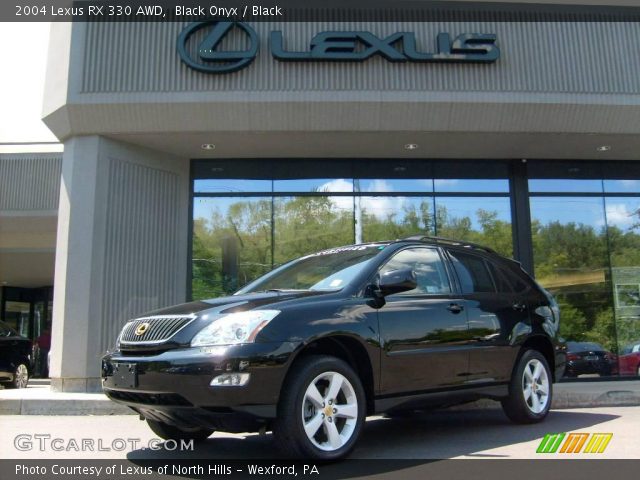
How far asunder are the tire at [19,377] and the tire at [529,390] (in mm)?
10841

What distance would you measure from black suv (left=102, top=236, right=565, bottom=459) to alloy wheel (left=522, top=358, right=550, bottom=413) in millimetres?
15

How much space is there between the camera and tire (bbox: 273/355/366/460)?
4.25 metres

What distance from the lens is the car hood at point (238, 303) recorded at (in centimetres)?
450

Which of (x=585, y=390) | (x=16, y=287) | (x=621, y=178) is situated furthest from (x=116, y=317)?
(x=16, y=287)

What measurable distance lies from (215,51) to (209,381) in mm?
7652

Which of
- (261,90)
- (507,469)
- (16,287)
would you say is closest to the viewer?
(507,469)

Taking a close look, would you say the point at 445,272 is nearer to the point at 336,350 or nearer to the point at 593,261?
the point at 336,350

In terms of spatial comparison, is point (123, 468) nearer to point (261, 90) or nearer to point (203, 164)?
point (261, 90)

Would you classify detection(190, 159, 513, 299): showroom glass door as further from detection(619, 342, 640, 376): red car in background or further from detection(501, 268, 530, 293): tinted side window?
detection(501, 268, 530, 293): tinted side window

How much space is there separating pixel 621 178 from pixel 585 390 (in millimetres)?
6031

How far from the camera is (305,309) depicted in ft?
15.0

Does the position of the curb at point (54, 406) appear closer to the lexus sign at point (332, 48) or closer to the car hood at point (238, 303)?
the car hood at point (238, 303)

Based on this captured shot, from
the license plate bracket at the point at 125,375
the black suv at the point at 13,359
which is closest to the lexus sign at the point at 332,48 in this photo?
the license plate bracket at the point at 125,375

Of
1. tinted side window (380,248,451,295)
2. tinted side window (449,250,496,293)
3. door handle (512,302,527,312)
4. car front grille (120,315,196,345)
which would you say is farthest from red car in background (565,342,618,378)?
car front grille (120,315,196,345)
